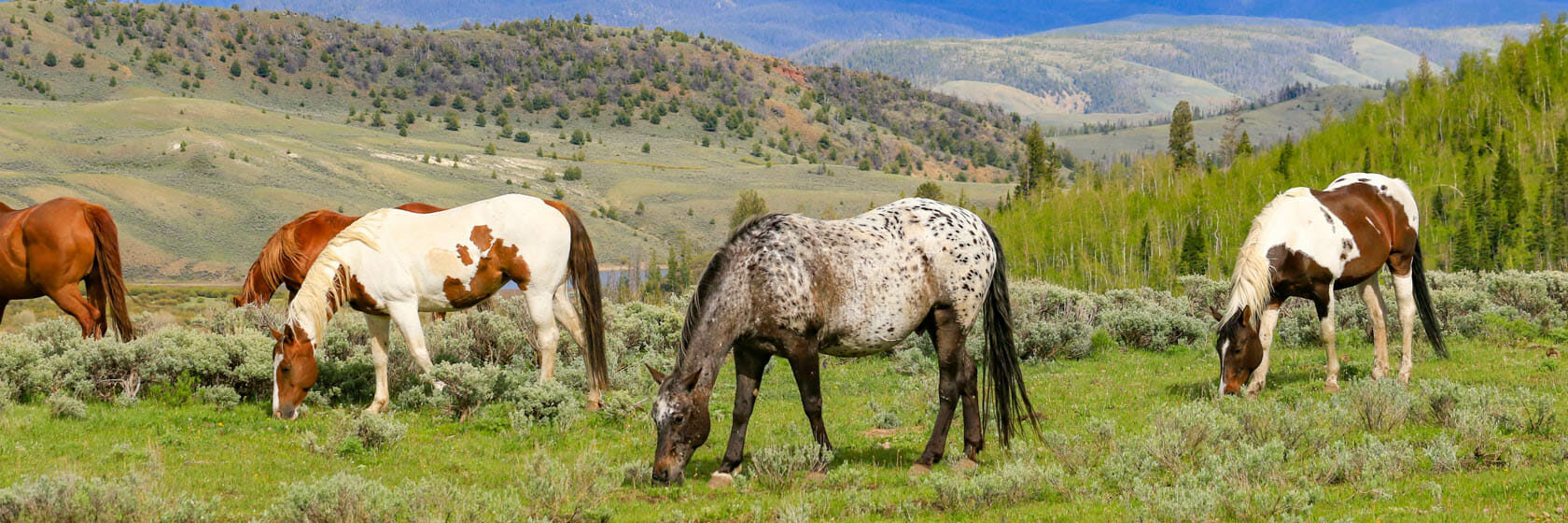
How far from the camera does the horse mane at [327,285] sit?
1056cm

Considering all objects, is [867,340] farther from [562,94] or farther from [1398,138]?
[562,94]

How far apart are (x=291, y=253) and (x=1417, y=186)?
30.8 metres

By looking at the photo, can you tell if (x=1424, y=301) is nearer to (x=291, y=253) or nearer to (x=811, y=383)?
(x=811, y=383)

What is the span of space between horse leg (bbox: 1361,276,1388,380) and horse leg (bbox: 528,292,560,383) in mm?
8961

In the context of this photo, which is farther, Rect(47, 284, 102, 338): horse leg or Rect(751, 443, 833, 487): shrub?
Rect(47, 284, 102, 338): horse leg

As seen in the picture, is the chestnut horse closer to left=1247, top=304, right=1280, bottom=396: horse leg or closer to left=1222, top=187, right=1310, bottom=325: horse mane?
left=1222, top=187, right=1310, bottom=325: horse mane

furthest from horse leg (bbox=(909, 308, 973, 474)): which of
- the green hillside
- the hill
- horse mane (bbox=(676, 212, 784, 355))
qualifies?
the hill

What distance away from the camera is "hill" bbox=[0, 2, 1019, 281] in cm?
9112

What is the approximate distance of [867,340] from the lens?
800 centimetres

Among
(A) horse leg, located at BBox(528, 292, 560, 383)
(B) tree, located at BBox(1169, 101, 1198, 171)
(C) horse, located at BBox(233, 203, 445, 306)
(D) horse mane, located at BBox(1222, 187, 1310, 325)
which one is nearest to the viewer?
(D) horse mane, located at BBox(1222, 187, 1310, 325)

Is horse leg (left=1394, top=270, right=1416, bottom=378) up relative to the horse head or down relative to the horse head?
up

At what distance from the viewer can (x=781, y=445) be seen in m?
9.38

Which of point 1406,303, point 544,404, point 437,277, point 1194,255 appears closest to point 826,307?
point 544,404

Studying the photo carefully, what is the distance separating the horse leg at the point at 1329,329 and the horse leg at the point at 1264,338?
518mm
